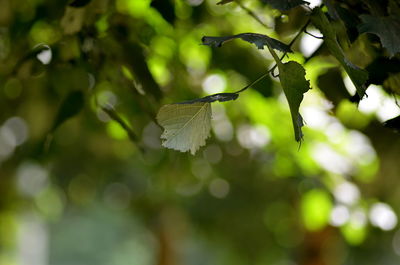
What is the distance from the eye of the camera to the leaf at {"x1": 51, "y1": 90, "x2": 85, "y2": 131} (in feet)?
3.38

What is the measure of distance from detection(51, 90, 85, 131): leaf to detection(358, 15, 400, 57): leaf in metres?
0.49

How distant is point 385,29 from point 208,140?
37.8 inches

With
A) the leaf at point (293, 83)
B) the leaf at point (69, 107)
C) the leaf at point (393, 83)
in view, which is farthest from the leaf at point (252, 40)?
the leaf at point (69, 107)

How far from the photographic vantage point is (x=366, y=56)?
81 centimetres

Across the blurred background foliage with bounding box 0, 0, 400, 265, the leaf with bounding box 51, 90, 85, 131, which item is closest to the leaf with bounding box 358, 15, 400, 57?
the blurred background foliage with bounding box 0, 0, 400, 265

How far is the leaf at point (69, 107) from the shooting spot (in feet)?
3.38

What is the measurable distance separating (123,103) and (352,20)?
889 millimetres

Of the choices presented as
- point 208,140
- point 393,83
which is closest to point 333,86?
point 393,83

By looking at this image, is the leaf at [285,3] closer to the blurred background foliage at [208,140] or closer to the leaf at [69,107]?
the blurred background foliage at [208,140]

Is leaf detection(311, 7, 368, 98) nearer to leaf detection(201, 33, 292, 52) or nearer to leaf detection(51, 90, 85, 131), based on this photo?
leaf detection(201, 33, 292, 52)

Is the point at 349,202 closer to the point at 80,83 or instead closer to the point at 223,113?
the point at 223,113

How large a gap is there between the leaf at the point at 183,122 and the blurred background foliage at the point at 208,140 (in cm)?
17

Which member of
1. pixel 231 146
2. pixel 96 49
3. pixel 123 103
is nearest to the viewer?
pixel 96 49

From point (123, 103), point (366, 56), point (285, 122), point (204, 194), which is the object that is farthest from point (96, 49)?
point (204, 194)
